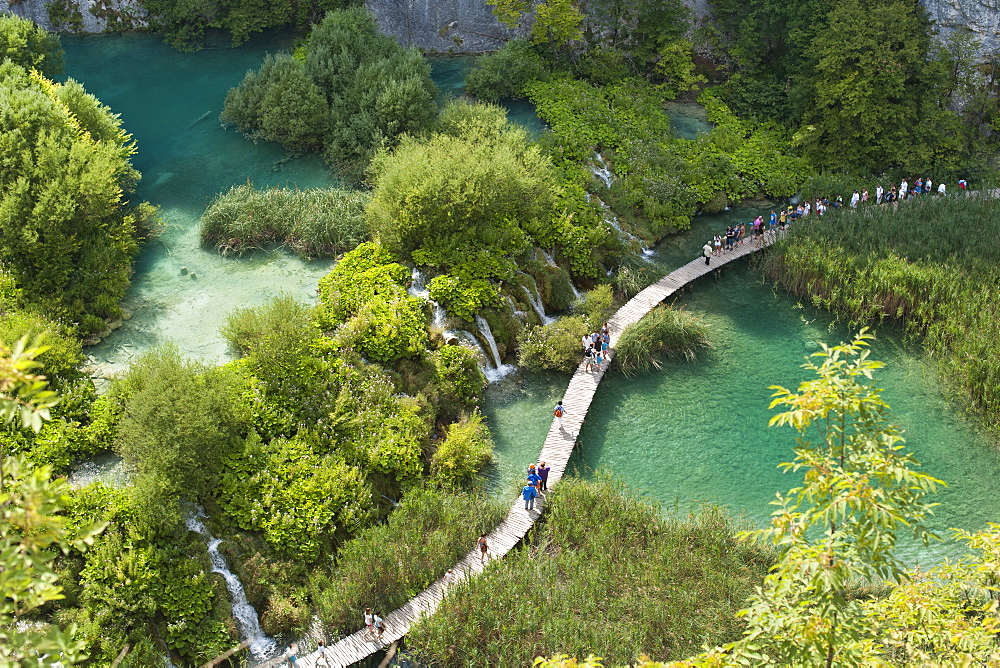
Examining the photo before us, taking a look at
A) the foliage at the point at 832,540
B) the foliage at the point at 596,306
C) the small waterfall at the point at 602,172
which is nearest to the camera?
the foliage at the point at 832,540

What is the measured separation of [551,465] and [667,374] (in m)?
5.65

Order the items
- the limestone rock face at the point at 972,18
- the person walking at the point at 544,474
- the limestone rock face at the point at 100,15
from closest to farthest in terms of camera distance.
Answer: the person walking at the point at 544,474, the limestone rock face at the point at 972,18, the limestone rock face at the point at 100,15

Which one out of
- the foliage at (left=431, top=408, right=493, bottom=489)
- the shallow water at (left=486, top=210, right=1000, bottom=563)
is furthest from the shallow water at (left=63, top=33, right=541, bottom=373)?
the shallow water at (left=486, top=210, right=1000, bottom=563)

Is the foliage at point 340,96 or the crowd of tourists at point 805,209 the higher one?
the foliage at point 340,96

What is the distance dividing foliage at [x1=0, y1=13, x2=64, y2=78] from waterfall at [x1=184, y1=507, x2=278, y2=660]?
21854mm

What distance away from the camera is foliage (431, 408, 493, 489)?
22.5 meters

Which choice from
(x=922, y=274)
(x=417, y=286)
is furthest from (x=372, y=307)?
(x=922, y=274)

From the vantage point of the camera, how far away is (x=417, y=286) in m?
27.3

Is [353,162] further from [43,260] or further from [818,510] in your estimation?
[818,510]

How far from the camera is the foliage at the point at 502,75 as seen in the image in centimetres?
3938

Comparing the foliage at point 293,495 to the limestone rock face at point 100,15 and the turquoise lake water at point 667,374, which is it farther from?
the limestone rock face at point 100,15

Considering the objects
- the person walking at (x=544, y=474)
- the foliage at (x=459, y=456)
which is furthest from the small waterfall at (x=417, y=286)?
the person walking at (x=544, y=474)

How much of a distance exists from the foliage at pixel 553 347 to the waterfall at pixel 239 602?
10827 millimetres

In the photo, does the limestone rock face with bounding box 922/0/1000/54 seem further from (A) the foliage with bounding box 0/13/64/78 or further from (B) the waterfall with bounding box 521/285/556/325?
(A) the foliage with bounding box 0/13/64/78
